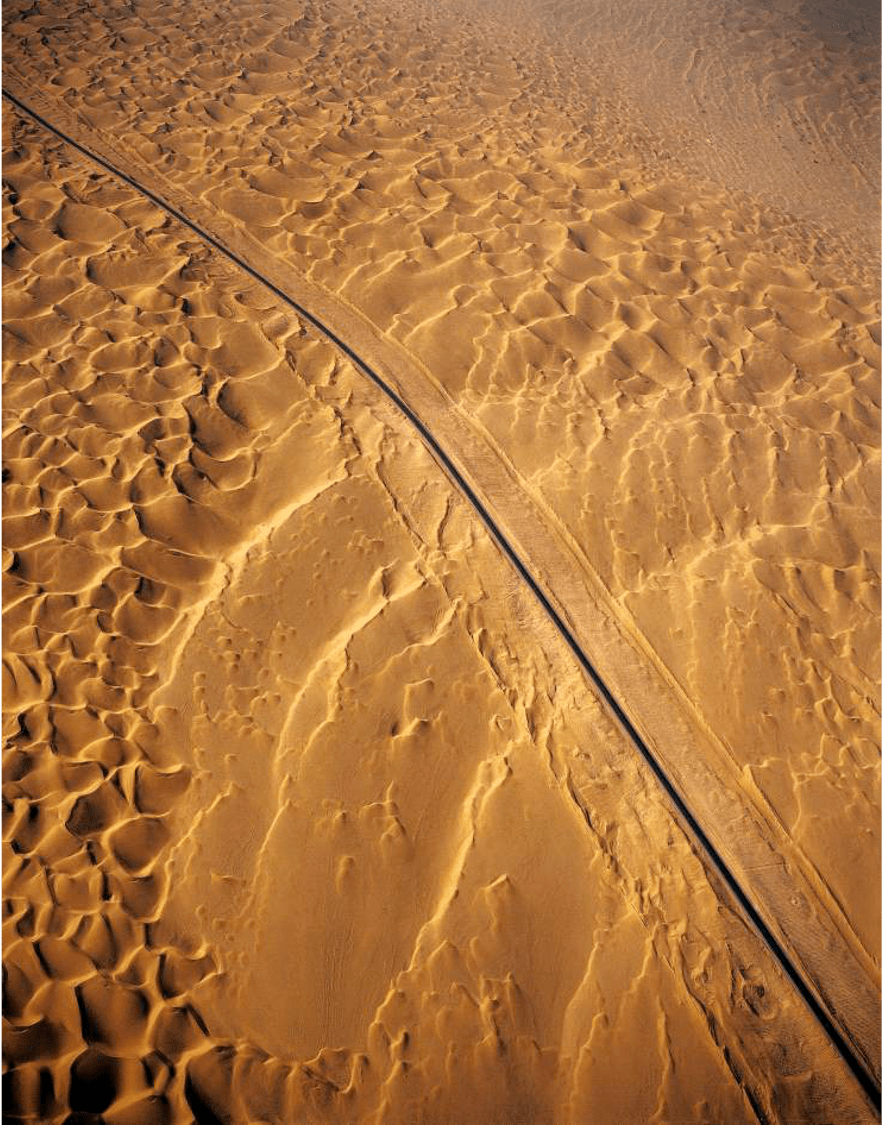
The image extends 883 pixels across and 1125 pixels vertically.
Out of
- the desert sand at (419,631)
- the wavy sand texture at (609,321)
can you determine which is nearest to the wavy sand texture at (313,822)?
the desert sand at (419,631)

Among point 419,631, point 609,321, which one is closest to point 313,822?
point 419,631

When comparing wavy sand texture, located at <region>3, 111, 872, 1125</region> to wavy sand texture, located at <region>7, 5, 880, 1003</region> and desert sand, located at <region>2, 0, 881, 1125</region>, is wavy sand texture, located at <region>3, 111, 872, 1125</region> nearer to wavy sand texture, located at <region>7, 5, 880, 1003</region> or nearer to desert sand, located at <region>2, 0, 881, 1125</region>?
desert sand, located at <region>2, 0, 881, 1125</region>

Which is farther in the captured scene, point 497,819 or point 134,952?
point 497,819

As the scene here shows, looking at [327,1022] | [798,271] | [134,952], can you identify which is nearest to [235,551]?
[134,952]

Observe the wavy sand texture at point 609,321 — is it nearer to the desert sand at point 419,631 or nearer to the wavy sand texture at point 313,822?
the desert sand at point 419,631

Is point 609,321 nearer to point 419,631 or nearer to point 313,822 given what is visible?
point 419,631

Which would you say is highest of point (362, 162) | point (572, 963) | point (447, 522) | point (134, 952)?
point (362, 162)

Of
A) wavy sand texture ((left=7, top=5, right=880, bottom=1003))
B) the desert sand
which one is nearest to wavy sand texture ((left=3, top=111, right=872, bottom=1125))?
the desert sand

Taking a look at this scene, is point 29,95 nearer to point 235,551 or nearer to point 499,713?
point 235,551
